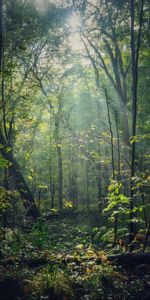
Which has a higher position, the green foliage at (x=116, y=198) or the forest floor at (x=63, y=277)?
the green foliage at (x=116, y=198)

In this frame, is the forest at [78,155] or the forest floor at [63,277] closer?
the forest floor at [63,277]

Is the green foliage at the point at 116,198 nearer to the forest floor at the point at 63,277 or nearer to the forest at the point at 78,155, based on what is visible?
the forest at the point at 78,155

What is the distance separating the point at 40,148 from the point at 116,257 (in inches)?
1028

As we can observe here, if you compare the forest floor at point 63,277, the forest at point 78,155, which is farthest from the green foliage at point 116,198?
the forest floor at point 63,277

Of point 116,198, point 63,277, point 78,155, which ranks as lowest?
point 63,277

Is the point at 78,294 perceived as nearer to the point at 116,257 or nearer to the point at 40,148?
the point at 116,257

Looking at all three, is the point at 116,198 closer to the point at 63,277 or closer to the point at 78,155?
the point at 63,277

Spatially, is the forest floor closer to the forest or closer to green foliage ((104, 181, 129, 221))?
the forest

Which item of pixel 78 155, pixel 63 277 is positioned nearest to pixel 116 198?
pixel 63 277

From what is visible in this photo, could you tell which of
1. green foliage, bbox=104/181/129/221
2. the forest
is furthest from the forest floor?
→ green foliage, bbox=104/181/129/221

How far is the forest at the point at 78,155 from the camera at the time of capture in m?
5.76

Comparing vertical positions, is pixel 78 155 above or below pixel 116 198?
above

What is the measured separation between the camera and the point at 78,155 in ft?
39.7

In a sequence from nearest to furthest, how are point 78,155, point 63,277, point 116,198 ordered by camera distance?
point 63,277 < point 116,198 < point 78,155
